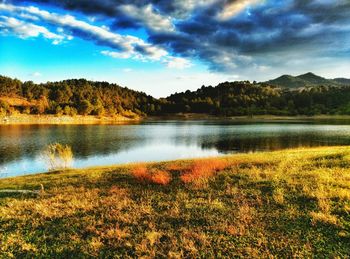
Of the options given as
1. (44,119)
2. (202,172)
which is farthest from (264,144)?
(44,119)

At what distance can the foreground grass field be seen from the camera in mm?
8922

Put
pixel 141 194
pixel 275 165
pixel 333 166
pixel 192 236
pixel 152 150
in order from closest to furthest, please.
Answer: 1. pixel 192 236
2. pixel 141 194
3. pixel 333 166
4. pixel 275 165
5. pixel 152 150

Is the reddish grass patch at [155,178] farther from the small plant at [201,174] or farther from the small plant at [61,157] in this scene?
the small plant at [61,157]

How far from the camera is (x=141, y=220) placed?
1114 centimetres

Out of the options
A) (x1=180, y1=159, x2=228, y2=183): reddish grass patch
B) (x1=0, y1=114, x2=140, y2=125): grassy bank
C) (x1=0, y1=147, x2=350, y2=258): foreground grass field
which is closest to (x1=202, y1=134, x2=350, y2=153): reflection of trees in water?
(x1=180, y1=159, x2=228, y2=183): reddish grass patch

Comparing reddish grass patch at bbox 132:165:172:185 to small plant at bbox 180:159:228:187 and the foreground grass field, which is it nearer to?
the foreground grass field

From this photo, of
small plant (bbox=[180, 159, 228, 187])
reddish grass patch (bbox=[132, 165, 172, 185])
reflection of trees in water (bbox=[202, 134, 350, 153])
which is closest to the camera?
small plant (bbox=[180, 159, 228, 187])

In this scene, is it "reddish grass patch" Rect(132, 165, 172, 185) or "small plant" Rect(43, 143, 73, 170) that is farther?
"small plant" Rect(43, 143, 73, 170)

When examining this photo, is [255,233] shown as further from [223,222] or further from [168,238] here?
[168,238]

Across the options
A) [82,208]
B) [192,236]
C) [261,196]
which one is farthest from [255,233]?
[82,208]

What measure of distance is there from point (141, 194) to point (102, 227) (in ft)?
13.2

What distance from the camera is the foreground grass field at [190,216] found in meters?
8.92

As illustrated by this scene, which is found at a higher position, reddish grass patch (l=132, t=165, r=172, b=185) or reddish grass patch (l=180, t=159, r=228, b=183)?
reddish grass patch (l=180, t=159, r=228, b=183)

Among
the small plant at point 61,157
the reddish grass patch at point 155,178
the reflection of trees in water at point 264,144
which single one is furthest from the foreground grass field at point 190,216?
the reflection of trees in water at point 264,144
